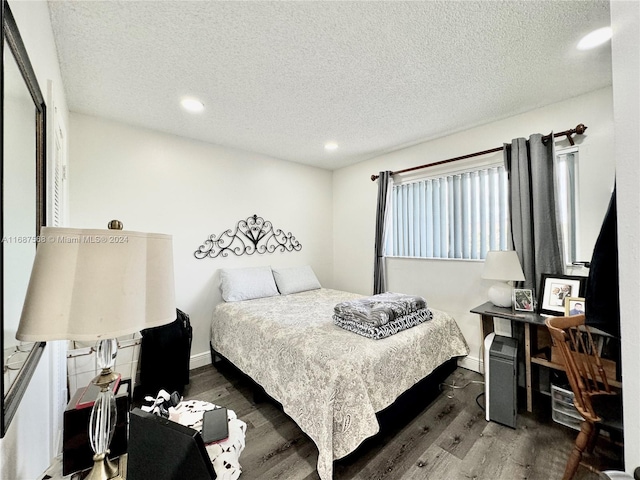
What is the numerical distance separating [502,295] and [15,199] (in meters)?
2.96

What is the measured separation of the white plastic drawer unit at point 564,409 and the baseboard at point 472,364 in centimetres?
73

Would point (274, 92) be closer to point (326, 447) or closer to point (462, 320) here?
point (326, 447)

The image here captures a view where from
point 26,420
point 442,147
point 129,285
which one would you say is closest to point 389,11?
point 129,285

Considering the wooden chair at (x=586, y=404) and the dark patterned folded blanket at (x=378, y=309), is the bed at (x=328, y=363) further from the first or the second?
the wooden chair at (x=586, y=404)

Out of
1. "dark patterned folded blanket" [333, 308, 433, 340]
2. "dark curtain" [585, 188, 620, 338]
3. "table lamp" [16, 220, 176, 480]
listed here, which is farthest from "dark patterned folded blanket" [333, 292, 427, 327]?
"table lamp" [16, 220, 176, 480]

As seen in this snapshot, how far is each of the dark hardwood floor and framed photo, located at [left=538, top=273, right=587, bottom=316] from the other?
2.63 feet

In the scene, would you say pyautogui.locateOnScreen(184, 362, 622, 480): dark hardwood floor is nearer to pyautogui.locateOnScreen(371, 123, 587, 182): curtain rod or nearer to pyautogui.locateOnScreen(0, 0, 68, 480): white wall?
pyautogui.locateOnScreen(0, 0, 68, 480): white wall

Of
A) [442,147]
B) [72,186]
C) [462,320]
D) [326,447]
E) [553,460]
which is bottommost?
[553,460]

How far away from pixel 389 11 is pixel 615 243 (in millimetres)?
1443

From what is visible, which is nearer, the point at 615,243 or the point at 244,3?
the point at 615,243

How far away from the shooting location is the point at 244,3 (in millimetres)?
1333

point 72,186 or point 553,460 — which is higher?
point 72,186

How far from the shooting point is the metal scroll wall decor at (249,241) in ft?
10.3

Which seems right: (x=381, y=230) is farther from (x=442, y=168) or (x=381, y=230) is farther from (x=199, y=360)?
(x=199, y=360)
